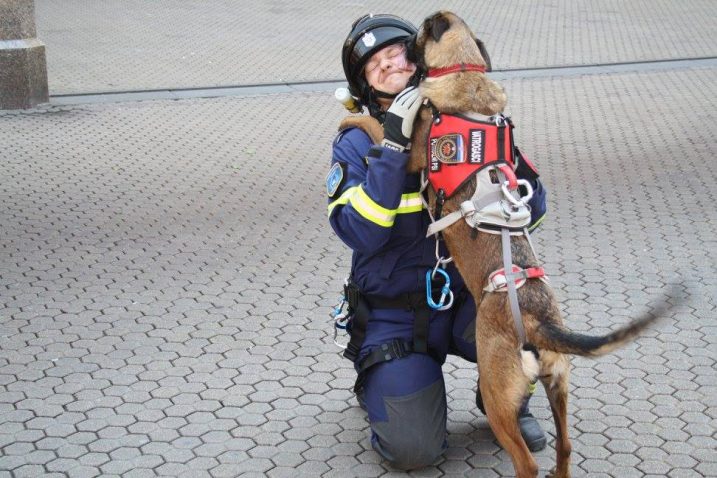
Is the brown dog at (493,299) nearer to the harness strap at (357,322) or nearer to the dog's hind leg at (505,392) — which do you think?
the dog's hind leg at (505,392)

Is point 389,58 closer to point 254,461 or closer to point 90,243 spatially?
point 254,461

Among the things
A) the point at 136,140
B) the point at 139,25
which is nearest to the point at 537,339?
the point at 136,140

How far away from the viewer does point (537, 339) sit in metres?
3.72

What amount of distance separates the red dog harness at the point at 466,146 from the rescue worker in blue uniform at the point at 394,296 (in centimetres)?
36

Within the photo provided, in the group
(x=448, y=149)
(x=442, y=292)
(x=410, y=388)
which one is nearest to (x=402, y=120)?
(x=448, y=149)

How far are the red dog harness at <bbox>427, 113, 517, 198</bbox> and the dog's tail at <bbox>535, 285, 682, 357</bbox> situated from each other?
1.97ft

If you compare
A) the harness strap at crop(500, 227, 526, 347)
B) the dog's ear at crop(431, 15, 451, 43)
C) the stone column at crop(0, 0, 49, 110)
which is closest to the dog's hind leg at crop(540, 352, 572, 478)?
the harness strap at crop(500, 227, 526, 347)

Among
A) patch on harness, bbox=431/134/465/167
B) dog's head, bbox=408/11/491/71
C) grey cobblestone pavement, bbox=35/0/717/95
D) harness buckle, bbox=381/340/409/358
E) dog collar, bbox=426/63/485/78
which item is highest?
dog's head, bbox=408/11/491/71

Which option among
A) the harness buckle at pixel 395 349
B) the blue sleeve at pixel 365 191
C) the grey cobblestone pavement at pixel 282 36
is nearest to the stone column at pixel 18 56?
the grey cobblestone pavement at pixel 282 36

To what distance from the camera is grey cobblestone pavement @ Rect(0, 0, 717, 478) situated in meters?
4.82

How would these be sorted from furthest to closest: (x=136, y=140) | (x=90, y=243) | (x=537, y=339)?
(x=136, y=140) < (x=90, y=243) < (x=537, y=339)

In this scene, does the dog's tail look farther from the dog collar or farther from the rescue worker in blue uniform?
the dog collar

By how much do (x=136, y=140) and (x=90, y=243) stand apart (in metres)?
3.24

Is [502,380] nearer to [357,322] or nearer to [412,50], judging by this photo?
[357,322]
